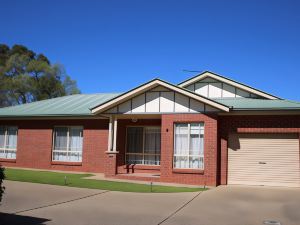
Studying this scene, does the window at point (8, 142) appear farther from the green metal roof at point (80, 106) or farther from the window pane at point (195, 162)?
the window pane at point (195, 162)

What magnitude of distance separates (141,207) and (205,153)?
662cm

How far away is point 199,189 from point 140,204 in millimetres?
4636

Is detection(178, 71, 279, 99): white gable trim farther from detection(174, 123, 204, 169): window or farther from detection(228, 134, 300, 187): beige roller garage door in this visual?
detection(174, 123, 204, 169): window

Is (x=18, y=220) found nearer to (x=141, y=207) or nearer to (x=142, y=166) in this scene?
(x=141, y=207)

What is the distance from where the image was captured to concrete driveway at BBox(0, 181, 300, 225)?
9.44 meters

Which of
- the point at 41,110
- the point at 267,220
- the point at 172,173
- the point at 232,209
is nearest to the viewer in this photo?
the point at 267,220

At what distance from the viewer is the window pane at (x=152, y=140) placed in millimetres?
20719

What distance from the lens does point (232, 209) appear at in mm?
11312

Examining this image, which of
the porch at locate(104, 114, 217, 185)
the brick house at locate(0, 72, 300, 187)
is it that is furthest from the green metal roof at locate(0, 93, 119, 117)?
the porch at locate(104, 114, 217, 185)

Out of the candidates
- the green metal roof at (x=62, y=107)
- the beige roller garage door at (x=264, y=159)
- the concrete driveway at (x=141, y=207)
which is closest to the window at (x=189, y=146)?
the beige roller garage door at (x=264, y=159)

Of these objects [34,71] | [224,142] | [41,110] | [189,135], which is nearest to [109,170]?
[189,135]

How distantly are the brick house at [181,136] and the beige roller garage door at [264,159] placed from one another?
0.04 m

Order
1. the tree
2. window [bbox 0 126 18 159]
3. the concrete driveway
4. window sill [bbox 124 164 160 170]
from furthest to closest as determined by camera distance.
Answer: the tree < window [bbox 0 126 18 159] < window sill [bbox 124 164 160 170] < the concrete driveway

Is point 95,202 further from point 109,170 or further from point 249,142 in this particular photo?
point 249,142
